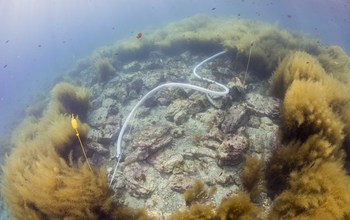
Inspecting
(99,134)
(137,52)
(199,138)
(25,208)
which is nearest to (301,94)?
(199,138)

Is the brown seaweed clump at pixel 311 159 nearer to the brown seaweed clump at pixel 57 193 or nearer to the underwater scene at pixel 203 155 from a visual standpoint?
the underwater scene at pixel 203 155

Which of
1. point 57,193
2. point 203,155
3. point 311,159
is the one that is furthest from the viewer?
point 203,155

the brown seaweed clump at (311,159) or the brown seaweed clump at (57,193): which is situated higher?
the brown seaweed clump at (311,159)

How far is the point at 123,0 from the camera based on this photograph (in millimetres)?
134125

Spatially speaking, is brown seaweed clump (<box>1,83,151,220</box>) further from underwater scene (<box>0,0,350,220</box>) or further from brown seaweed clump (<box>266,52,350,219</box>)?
brown seaweed clump (<box>266,52,350,219</box>)

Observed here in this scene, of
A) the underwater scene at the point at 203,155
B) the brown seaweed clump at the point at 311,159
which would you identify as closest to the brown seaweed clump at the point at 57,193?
the underwater scene at the point at 203,155

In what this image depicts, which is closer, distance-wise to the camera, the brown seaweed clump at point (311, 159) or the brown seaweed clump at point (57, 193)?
the brown seaweed clump at point (311, 159)

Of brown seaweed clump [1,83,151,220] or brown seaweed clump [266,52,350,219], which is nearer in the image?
brown seaweed clump [266,52,350,219]

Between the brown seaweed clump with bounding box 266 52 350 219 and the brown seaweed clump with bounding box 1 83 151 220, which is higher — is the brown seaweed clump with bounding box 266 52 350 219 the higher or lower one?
the higher one

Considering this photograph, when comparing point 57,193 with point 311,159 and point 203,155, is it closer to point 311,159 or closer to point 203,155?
point 203,155

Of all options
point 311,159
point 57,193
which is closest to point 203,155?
point 311,159

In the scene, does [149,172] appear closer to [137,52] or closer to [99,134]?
[99,134]

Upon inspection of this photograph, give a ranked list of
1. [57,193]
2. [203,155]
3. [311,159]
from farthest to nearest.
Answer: [203,155] → [57,193] → [311,159]

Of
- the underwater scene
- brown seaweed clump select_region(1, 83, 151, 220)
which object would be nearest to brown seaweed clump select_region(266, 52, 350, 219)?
the underwater scene
